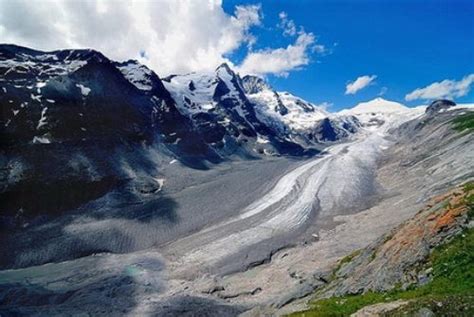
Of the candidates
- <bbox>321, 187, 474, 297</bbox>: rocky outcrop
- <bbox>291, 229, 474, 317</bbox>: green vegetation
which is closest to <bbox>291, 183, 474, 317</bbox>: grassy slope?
<bbox>291, 229, 474, 317</bbox>: green vegetation

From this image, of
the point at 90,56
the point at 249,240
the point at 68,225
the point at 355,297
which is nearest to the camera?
the point at 355,297

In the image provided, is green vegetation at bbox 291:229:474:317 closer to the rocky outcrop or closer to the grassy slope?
the grassy slope

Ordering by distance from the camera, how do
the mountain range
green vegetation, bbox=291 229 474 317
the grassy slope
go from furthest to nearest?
the mountain range, green vegetation, bbox=291 229 474 317, the grassy slope

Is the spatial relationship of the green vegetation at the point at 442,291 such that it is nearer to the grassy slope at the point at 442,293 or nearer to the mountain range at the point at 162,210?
the grassy slope at the point at 442,293

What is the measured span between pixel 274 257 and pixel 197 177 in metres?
57.3

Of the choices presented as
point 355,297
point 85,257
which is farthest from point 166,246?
point 355,297

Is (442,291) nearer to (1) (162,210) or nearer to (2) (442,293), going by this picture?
(2) (442,293)

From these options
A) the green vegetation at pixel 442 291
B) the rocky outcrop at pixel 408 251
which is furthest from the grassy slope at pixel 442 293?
the rocky outcrop at pixel 408 251

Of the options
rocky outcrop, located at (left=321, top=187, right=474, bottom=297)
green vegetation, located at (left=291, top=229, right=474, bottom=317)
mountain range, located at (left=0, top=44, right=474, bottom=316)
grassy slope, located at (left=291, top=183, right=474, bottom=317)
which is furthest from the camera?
mountain range, located at (left=0, top=44, right=474, bottom=316)

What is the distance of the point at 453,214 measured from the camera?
973 inches

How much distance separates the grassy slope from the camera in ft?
55.8

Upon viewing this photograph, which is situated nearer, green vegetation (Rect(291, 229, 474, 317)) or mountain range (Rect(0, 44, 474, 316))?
green vegetation (Rect(291, 229, 474, 317))

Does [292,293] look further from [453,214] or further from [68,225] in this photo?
[68,225]

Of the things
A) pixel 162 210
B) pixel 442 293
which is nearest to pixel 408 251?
pixel 442 293
